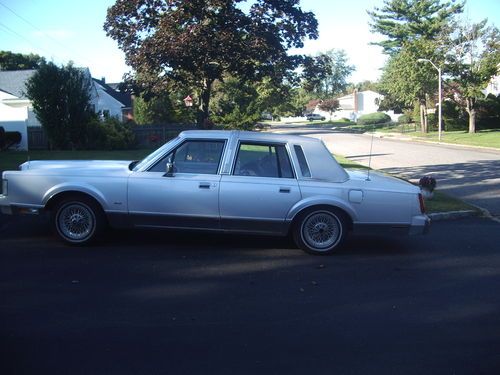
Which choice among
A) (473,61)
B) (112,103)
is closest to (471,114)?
(473,61)

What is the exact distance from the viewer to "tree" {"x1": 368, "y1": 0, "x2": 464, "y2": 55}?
53.3 meters

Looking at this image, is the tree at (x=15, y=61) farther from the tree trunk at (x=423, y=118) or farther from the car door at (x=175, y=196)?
the car door at (x=175, y=196)

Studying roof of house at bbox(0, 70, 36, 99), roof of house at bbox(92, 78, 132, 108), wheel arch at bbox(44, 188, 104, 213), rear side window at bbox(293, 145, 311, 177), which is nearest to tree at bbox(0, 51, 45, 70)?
roof of house at bbox(92, 78, 132, 108)

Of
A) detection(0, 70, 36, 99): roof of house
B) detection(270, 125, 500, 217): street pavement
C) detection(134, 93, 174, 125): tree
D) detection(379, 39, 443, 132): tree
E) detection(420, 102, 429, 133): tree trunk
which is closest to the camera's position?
detection(270, 125, 500, 217): street pavement

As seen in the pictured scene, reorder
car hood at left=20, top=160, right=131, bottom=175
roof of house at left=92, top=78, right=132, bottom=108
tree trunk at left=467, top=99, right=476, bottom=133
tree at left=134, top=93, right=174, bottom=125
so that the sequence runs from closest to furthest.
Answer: car hood at left=20, top=160, right=131, bottom=175 → tree at left=134, top=93, right=174, bottom=125 → tree trunk at left=467, top=99, right=476, bottom=133 → roof of house at left=92, top=78, right=132, bottom=108

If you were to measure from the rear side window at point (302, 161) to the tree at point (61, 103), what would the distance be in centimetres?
2076

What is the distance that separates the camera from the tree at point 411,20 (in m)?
53.3

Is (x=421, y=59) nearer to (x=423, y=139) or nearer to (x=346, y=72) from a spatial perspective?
(x=423, y=139)

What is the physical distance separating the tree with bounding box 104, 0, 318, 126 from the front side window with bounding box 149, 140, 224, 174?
8.21 meters

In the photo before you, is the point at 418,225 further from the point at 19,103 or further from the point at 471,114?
the point at 471,114

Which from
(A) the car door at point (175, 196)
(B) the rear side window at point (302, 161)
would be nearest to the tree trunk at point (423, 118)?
(B) the rear side window at point (302, 161)

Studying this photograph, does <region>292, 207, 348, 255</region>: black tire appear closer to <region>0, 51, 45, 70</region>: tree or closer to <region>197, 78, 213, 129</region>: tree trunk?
<region>197, 78, 213, 129</region>: tree trunk

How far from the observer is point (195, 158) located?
7281mm

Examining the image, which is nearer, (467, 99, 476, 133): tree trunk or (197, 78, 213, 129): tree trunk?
(197, 78, 213, 129): tree trunk
